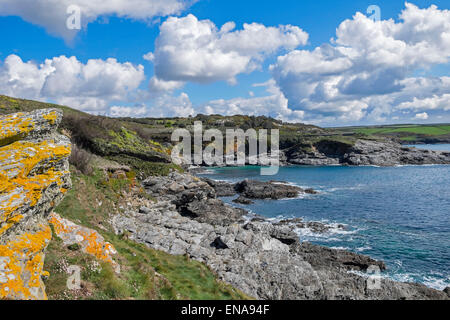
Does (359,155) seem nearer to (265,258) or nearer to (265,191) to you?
(265,191)

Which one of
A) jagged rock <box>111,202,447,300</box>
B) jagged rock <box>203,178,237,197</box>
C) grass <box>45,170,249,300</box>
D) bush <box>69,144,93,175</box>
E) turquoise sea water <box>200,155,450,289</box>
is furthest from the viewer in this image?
jagged rock <box>203,178,237,197</box>

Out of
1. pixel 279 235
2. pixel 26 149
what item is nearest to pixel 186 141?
pixel 279 235

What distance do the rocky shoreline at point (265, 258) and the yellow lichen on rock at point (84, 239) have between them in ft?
25.8

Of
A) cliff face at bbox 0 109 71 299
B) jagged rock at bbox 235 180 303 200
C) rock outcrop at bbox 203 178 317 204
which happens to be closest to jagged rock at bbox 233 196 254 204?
rock outcrop at bbox 203 178 317 204

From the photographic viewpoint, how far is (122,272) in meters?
11.9

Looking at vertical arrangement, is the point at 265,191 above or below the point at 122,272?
below

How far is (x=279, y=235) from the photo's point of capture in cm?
3033

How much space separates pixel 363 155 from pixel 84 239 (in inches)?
5219

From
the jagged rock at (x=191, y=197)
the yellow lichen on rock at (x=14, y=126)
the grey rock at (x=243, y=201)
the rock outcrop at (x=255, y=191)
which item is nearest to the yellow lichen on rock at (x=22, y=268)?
the yellow lichen on rock at (x=14, y=126)

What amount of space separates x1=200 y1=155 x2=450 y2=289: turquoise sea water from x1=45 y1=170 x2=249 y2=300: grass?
19781mm

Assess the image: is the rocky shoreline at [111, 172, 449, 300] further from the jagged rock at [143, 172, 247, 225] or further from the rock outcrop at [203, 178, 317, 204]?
the rock outcrop at [203, 178, 317, 204]

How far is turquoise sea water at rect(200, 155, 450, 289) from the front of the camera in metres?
27.1

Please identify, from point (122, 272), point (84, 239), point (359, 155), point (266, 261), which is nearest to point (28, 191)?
point (84, 239)

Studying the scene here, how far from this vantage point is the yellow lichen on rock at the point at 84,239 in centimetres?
1217
